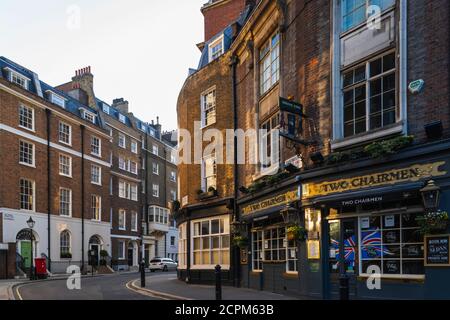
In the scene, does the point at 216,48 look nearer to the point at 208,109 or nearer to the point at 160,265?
the point at 208,109

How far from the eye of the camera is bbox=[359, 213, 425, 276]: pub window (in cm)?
1052

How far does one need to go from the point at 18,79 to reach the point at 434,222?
3135cm

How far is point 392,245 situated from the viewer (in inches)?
433

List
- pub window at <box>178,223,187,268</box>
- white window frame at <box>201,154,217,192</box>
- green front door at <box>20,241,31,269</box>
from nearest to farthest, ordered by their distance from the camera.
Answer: white window frame at <box>201,154,217,192</box> < pub window at <box>178,223,187,268</box> < green front door at <box>20,241,31,269</box>

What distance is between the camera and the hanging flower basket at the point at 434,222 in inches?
377

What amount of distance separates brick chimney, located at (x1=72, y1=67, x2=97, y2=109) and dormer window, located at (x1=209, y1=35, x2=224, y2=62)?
79.4 feet

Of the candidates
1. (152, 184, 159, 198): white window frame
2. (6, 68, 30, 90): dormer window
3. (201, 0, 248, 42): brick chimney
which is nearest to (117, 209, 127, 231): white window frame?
(152, 184, 159, 198): white window frame

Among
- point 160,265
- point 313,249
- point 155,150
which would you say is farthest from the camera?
point 155,150

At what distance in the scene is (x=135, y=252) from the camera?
4872 centimetres

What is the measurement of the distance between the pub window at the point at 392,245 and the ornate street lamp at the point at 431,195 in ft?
2.40

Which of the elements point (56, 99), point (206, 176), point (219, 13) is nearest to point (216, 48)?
point (219, 13)

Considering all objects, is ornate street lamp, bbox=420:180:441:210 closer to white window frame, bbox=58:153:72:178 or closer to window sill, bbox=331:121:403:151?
window sill, bbox=331:121:403:151

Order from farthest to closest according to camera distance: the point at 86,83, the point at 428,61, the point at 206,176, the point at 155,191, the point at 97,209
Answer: the point at 155,191 → the point at 86,83 → the point at 97,209 → the point at 206,176 → the point at 428,61

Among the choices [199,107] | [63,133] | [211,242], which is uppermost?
[63,133]
